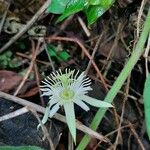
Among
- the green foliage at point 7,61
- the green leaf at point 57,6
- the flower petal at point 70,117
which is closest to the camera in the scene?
the flower petal at point 70,117

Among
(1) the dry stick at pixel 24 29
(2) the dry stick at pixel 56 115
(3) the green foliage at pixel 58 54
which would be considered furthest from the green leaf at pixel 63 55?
(2) the dry stick at pixel 56 115

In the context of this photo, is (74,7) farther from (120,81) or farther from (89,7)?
(120,81)

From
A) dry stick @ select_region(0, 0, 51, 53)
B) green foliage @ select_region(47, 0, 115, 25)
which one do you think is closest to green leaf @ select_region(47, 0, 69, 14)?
green foliage @ select_region(47, 0, 115, 25)

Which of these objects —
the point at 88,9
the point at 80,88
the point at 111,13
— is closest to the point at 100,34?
the point at 111,13

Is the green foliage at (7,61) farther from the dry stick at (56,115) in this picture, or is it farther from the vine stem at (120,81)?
the vine stem at (120,81)

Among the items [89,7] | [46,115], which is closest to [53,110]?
[46,115]

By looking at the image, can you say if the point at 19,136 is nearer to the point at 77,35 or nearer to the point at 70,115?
the point at 70,115
